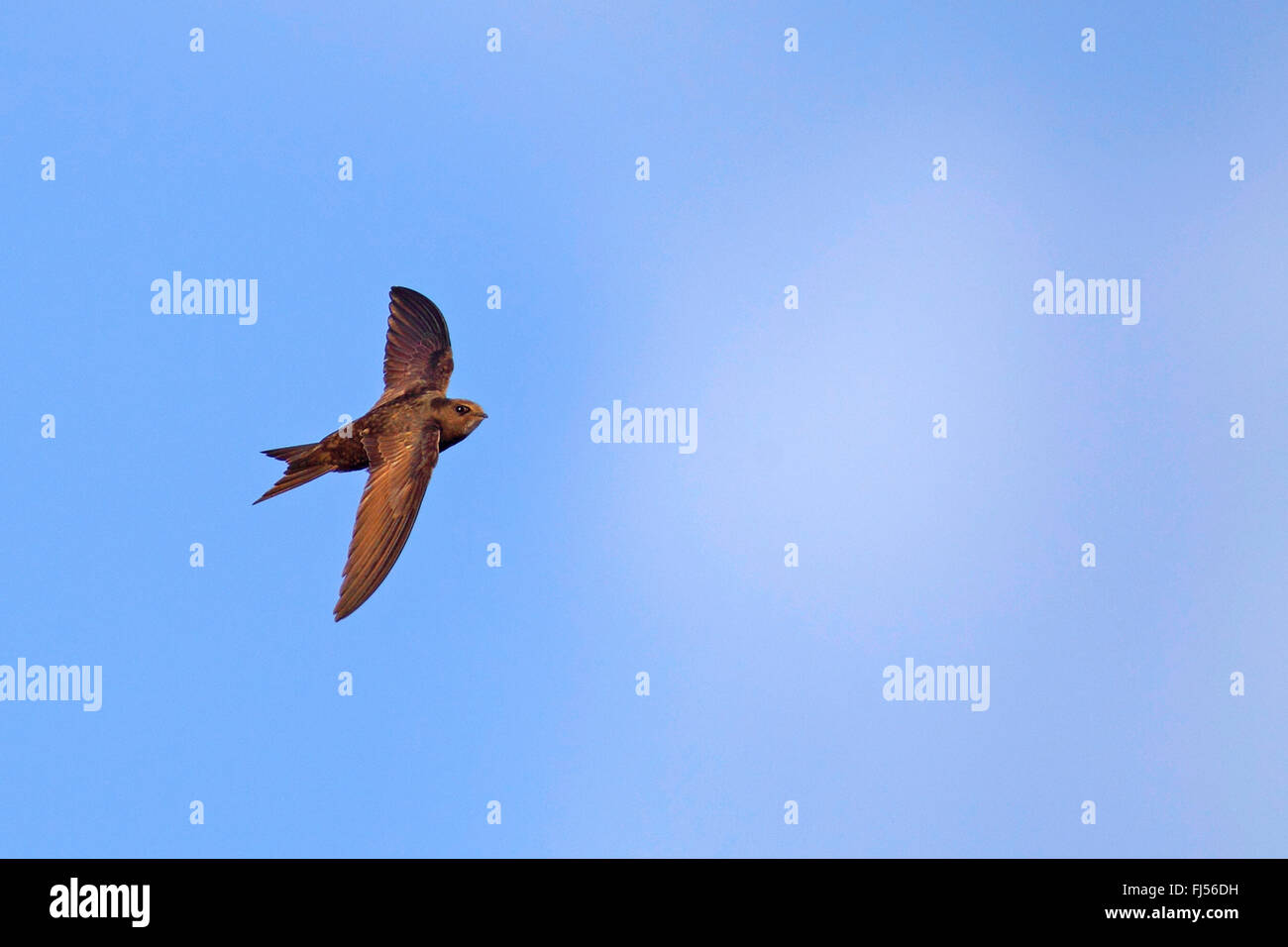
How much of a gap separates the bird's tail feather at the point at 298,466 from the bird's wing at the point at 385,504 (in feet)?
2.03

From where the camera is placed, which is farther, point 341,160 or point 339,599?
point 341,160

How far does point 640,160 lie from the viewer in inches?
792

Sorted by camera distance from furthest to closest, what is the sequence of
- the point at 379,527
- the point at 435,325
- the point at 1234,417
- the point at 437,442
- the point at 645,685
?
the point at 1234,417 → the point at 645,685 → the point at 435,325 → the point at 437,442 → the point at 379,527

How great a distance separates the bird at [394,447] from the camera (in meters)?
13.9

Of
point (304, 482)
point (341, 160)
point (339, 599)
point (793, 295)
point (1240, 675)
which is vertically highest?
point (341, 160)

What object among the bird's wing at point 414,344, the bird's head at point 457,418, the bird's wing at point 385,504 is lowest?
the bird's wing at point 385,504

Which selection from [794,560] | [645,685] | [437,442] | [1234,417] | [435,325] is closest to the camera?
[437,442]

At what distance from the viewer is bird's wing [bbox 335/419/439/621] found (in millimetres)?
13500

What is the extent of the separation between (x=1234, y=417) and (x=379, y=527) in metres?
16.1

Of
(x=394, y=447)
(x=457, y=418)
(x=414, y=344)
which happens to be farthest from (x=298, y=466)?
(x=414, y=344)

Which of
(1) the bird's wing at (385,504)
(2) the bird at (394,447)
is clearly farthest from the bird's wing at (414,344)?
(1) the bird's wing at (385,504)

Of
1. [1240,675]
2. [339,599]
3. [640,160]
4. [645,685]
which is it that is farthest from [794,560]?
[339,599]

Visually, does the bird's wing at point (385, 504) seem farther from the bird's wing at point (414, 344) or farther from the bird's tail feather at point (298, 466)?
the bird's wing at point (414, 344)

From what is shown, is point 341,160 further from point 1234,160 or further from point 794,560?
point 1234,160
